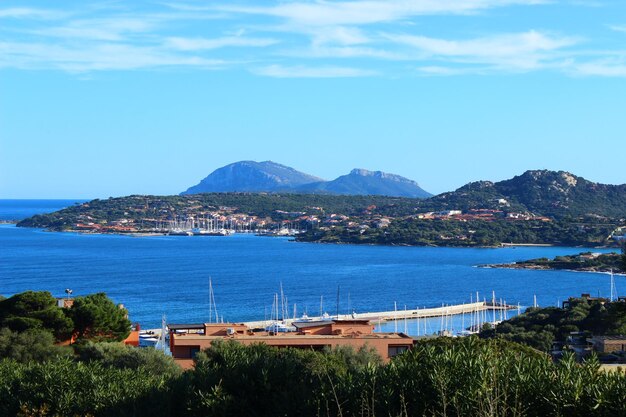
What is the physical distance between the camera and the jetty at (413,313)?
3779 cm

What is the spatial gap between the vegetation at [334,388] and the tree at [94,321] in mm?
6917

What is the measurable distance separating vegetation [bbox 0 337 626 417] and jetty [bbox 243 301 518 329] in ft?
82.4

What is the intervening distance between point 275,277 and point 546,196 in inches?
2651

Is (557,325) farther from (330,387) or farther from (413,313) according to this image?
(330,387)

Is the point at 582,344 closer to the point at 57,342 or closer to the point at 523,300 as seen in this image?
the point at 57,342

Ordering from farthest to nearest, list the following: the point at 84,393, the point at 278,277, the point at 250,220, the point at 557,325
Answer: the point at 250,220 → the point at 278,277 → the point at 557,325 → the point at 84,393

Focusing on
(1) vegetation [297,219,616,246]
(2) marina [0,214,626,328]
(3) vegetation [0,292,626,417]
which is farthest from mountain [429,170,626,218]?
(3) vegetation [0,292,626,417]

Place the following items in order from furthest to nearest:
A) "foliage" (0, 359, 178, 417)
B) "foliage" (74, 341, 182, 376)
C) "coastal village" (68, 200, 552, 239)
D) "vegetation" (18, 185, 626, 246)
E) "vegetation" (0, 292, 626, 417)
Answer: "coastal village" (68, 200, 552, 239) < "vegetation" (18, 185, 626, 246) < "foliage" (74, 341, 182, 376) < "foliage" (0, 359, 178, 417) < "vegetation" (0, 292, 626, 417)

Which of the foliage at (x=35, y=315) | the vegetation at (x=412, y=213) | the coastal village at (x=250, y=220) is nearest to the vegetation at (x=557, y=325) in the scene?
the foliage at (x=35, y=315)

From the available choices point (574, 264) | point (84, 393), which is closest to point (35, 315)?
point (84, 393)

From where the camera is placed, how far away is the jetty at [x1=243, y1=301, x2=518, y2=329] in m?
37.8

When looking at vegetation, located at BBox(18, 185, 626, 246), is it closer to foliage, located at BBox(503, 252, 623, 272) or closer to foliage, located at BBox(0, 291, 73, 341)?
foliage, located at BBox(503, 252, 623, 272)

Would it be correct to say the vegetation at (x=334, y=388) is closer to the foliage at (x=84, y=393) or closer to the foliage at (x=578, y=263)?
the foliage at (x=84, y=393)

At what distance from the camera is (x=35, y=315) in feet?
59.5
